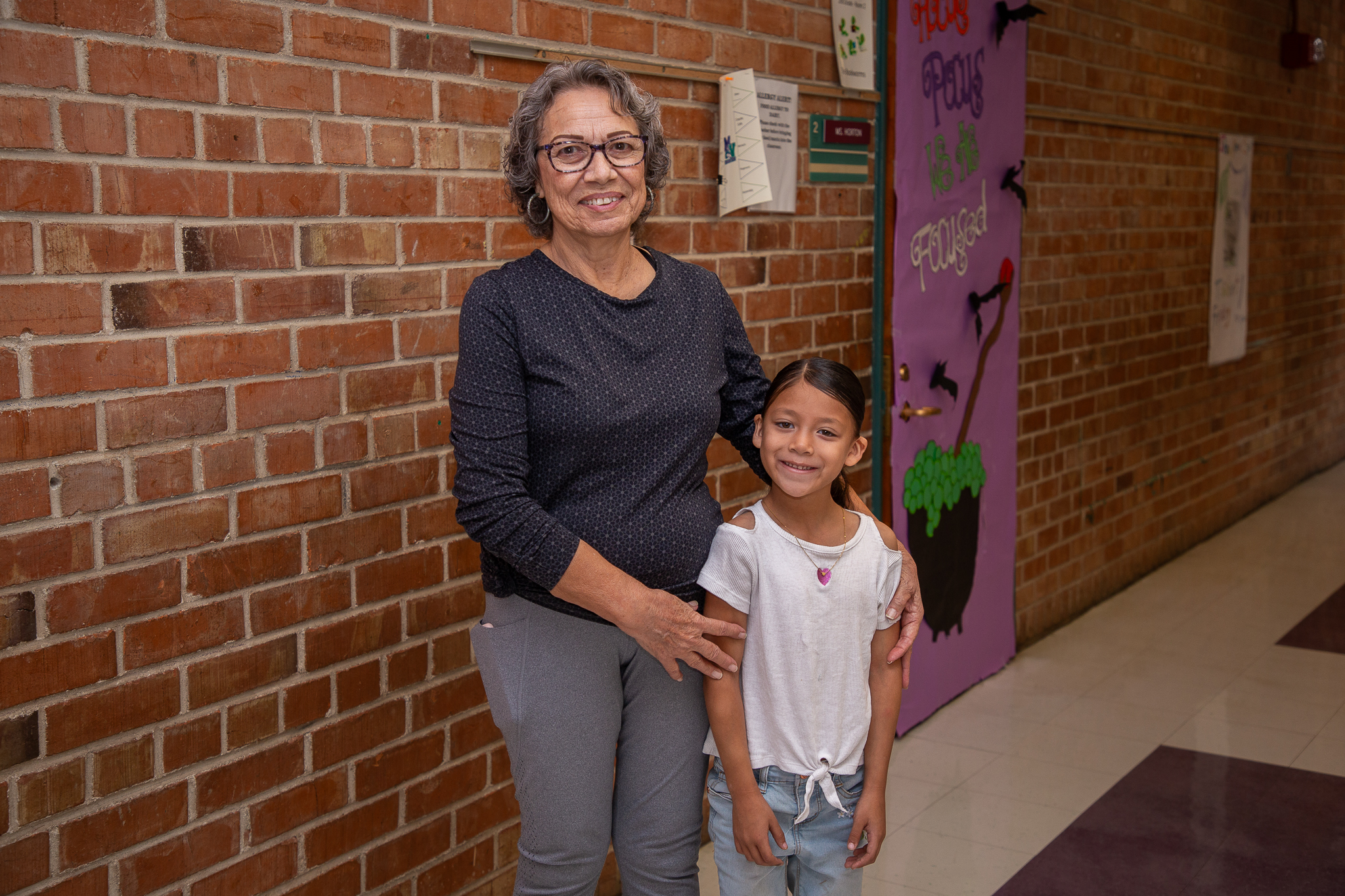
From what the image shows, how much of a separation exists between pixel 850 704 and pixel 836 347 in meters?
1.68

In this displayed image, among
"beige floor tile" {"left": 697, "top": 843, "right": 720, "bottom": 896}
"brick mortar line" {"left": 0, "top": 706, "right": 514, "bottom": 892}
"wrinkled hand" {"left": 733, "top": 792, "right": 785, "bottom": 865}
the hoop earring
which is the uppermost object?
the hoop earring

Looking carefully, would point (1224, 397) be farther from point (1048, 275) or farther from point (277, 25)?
point (277, 25)

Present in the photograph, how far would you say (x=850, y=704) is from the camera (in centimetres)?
181

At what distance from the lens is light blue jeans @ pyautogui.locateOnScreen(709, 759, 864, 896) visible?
1818mm

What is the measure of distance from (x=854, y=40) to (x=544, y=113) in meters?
1.81

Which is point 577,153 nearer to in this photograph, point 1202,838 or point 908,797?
point 908,797

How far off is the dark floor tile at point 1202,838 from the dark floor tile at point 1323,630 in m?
1.25

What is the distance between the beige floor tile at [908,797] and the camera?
3.15 meters

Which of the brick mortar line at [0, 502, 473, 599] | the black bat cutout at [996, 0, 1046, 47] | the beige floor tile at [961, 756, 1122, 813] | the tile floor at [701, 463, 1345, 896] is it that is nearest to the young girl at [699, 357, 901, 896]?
the brick mortar line at [0, 502, 473, 599]

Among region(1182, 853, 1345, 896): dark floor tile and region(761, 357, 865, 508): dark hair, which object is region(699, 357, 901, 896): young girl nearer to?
region(761, 357, 865, 508): dark hair

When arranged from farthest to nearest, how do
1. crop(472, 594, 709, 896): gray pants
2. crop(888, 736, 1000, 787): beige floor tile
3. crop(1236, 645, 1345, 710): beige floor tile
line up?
crop(1236, 645, 1345, 710): beige floor tile → crop(888, 736, 1000, 787): beige floor tile → crop(472, 594, 709, 896): gray pants

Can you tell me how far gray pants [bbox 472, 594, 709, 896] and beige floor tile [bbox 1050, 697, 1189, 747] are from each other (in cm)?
228

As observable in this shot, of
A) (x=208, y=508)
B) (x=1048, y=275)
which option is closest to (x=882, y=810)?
(x=208, y=508)

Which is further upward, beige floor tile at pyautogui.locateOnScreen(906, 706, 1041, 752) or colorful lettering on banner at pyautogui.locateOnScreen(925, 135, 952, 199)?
colorful lettering on banner at pyautogui.locateOnScreen(925, 135, 952, 199)
